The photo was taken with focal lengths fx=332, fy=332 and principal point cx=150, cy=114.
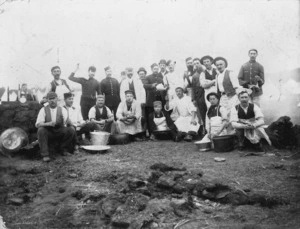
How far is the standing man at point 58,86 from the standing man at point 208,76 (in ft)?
9.97

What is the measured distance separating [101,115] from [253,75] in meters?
3.42

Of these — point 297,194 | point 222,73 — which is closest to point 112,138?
point 222,73

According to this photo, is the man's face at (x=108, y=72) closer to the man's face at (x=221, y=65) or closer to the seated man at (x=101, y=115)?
the seated man at (x=101, y=115)

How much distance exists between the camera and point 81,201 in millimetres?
4117

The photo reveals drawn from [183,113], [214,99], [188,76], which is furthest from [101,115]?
[214,99]

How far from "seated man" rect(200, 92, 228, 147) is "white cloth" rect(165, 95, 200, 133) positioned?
2.68 feet

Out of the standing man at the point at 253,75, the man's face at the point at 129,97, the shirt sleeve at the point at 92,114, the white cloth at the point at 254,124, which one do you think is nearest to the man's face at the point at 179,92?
the man's face at the point at 129,97

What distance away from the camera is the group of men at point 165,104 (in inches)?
239

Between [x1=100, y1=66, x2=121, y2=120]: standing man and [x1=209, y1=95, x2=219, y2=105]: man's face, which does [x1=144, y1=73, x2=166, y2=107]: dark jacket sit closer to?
[x1=100, y1=66, x2=121, y2=120]: standing man

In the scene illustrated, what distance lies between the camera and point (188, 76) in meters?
7.91

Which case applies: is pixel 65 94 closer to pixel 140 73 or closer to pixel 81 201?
pixel 140 73

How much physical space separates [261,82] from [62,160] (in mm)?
4364

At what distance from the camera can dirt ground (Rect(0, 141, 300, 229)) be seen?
3.68 meters

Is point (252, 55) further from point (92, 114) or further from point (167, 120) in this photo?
point (92, 114)
